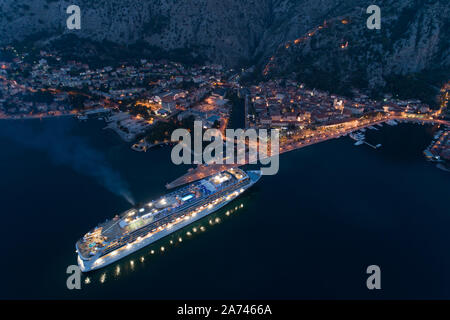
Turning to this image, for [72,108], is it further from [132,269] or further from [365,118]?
[365,118]

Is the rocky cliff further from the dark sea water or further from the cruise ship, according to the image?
the cruise ship

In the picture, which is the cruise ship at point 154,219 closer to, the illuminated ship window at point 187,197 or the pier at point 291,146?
the illuminated ship window at point 187,197

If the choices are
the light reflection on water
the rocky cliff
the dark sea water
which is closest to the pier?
the dark sea water

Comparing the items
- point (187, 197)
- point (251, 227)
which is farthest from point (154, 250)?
point (251, 227)

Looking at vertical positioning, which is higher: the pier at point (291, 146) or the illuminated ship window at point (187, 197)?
the pier at point (291, 146)

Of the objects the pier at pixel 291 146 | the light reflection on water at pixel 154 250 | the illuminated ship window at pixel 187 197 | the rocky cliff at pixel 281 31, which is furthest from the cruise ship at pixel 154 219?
the rocky cliff at pixel 281 31

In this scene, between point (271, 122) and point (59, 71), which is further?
point (59, 71)

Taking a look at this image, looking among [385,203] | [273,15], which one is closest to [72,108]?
[385,203]
